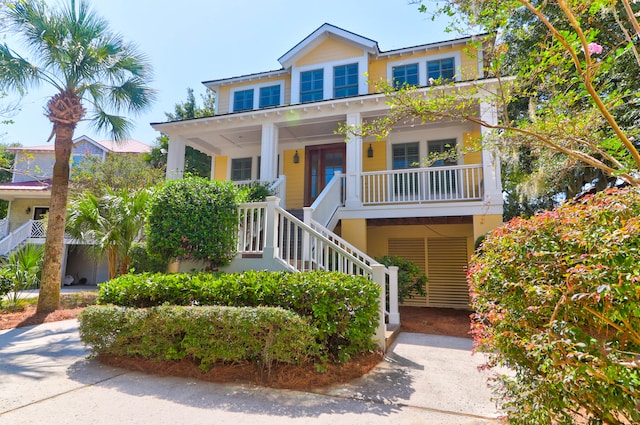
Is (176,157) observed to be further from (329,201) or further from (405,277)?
(405,277)

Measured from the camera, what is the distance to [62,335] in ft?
20.5

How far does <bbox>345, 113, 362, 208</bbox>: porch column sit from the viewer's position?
31.7 feet

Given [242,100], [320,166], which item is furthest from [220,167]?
[320,166]

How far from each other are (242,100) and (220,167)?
2.87 metres

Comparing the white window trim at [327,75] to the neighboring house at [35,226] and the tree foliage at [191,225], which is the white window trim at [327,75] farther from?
the neighboring house at [35,226]

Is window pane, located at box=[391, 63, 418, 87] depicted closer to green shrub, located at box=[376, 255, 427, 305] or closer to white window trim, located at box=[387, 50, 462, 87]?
white window trim, located at box=[387, 50, 462, 87]

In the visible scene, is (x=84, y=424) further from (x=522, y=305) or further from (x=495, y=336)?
(x=522, y=305)

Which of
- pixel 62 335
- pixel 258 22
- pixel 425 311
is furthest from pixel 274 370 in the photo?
pixel 258 22

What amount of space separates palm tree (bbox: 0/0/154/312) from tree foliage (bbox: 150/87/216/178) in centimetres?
1069

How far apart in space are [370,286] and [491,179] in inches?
224

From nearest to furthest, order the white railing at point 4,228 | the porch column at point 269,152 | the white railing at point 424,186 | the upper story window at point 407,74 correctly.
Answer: the white railing at point 424,186
the porch column at point 269,152
the upper story window at point 407,74
the white railing at point 4,228

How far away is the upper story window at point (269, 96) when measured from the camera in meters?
13.4

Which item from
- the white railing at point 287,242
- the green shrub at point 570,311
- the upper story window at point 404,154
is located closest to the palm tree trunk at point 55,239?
the white railing at point 287,242

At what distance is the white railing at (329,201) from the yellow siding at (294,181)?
2482 mm
